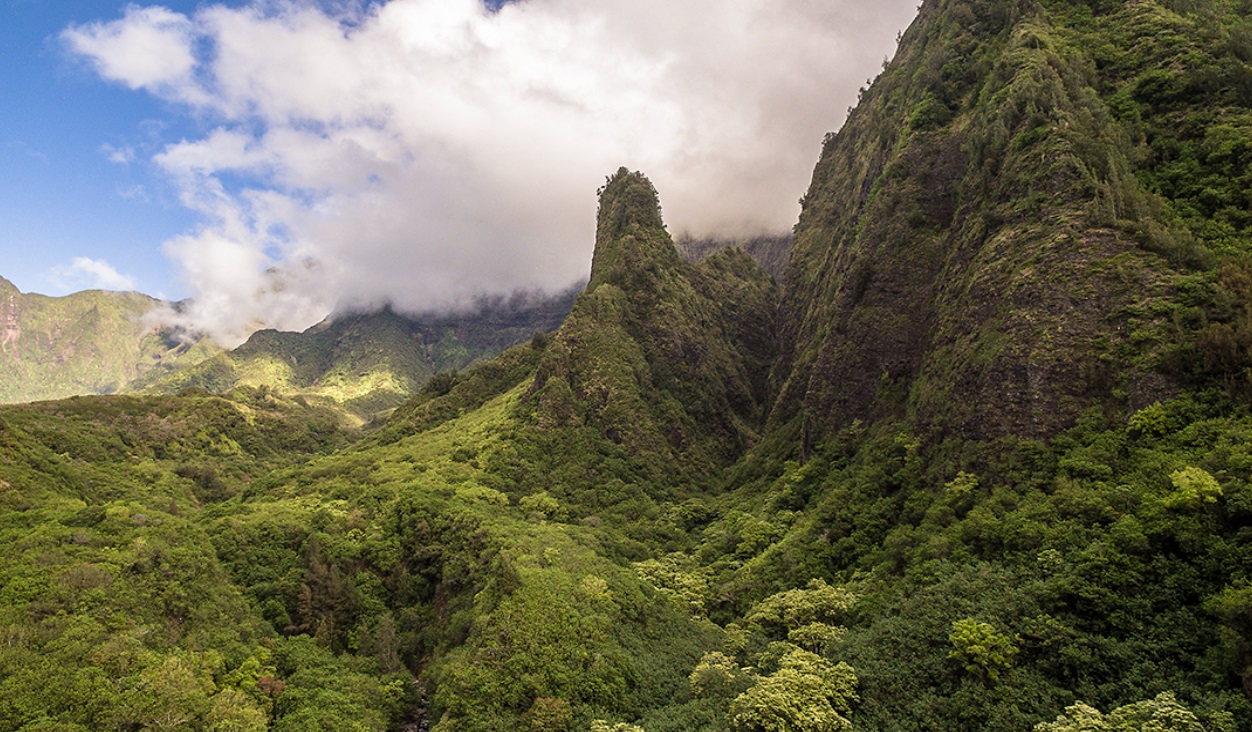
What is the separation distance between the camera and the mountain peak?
139m

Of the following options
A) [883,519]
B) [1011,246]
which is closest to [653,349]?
[883,519]

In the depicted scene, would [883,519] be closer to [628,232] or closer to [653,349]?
[653,349]

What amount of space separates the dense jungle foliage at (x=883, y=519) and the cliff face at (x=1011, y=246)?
1.25 feet

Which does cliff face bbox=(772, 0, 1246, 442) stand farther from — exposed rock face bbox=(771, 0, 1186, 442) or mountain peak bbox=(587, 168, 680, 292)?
mountain peak bbox=(587, 168, 680, 292)

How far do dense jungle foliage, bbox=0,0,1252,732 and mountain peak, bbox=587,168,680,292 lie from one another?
181 feet

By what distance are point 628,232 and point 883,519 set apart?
109 metres

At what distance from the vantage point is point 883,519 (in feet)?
183

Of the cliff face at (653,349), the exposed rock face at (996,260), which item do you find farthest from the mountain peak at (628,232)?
the exposed rock face at (996,260)

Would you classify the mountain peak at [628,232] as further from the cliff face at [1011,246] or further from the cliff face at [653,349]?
the cliff face at [1011,246]

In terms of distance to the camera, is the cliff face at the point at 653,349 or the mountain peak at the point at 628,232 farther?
the mountain peak at the point at 628,232

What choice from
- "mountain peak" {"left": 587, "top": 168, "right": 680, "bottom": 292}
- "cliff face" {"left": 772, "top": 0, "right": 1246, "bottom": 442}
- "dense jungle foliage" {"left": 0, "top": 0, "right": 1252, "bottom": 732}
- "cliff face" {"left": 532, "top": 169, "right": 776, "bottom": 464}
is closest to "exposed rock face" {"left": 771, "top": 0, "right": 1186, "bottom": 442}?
"cliff face" {"left": 772, "top": 0, "right": 1246, "bottom": 442}

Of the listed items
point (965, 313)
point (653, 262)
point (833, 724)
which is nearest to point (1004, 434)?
point (965, 313)

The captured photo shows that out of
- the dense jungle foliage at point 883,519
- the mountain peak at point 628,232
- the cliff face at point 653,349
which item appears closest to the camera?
the dense jungle foliage at point 883,519

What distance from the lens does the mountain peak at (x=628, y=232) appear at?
139 metres
